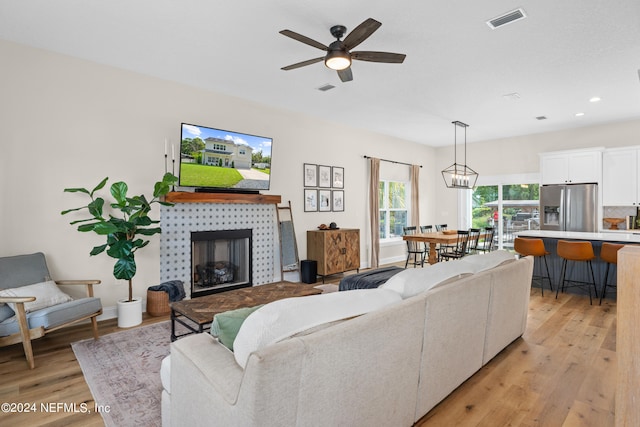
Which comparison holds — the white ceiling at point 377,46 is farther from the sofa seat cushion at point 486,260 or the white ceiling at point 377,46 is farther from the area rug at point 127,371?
the area rug at point 127,371

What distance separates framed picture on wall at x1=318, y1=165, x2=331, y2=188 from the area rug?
11.6 feet

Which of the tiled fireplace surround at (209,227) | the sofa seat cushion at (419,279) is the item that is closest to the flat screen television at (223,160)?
the tiled fireplace surround at (209,227)

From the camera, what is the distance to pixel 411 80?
14.1 feet

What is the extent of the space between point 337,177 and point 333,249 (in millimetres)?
1479

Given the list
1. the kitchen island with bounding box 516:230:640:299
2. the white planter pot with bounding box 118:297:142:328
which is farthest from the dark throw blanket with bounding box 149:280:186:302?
the kitchen island with bounding box 516:230:640:299

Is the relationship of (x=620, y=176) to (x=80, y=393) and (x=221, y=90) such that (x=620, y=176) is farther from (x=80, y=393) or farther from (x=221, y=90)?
(x=80, y=393)

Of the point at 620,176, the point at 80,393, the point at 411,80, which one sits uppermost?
the point at 411,80

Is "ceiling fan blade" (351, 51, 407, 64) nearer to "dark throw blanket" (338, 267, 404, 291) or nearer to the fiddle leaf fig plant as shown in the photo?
"dark throw blanket" (338, 267, 404, 291)

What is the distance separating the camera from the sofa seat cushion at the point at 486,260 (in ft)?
8.36

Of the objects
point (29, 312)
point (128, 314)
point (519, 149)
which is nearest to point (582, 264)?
point (519, 149)

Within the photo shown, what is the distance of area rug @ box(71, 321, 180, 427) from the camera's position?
6.88ft

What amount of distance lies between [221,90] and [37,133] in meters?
2.15

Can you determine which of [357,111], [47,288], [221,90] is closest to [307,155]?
[357,111]

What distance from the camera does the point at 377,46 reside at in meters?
3.41
